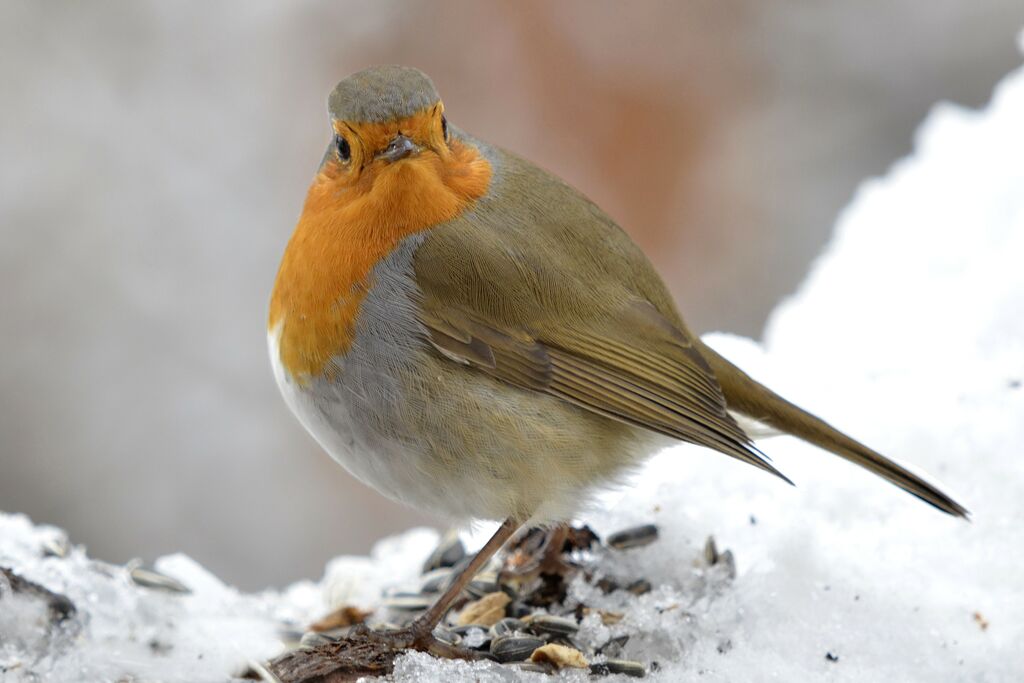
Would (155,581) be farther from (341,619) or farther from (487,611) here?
(487,611)

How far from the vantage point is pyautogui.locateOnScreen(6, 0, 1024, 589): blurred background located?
195 inches

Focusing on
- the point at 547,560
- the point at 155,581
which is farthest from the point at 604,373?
the point at 155,581

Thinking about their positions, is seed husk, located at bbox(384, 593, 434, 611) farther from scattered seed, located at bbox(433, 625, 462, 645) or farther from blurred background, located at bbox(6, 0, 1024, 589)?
blurred background, located at bbox(6, 0, 1024, 589)

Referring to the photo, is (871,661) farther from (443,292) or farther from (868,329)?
(868,329)

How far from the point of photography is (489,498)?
2602mm

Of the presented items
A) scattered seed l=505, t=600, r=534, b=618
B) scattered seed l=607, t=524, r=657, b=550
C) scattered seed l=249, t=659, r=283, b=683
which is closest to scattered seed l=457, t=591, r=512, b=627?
scattered seed l=505, t=600, r=534, b=618

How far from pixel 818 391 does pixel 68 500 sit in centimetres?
311

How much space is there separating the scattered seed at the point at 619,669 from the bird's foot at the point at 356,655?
0.27 m

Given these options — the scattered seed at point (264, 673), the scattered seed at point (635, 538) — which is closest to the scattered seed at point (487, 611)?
the scattered seed at point (635, 538)

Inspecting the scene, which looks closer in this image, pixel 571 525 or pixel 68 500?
pixel 571 525

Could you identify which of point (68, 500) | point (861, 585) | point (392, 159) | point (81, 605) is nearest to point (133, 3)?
point (68, 500)

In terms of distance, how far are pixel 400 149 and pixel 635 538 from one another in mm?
1039

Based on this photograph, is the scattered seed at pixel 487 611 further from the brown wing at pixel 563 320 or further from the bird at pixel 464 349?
the brown wing at pixel 563 320

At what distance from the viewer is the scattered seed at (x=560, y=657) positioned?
232 cm
